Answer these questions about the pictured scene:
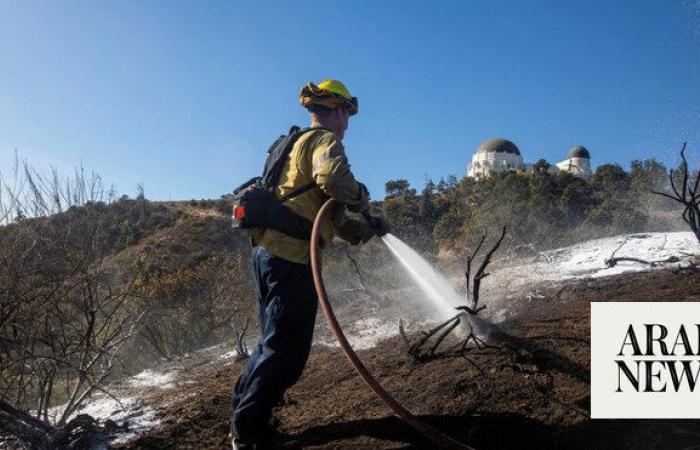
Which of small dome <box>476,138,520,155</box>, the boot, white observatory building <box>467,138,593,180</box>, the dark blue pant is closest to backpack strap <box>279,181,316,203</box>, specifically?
the dark blue pant

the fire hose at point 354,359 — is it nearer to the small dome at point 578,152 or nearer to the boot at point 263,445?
the boot at point 263,445

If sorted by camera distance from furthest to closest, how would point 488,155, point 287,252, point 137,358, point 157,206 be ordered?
point 488,155 < point 157,206 < point 137,358 < point 287,252

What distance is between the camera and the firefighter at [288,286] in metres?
2.44

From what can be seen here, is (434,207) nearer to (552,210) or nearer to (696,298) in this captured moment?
(552,210)

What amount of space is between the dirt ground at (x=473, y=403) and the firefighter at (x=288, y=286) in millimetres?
371

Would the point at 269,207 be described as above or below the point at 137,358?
above

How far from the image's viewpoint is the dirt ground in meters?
2.29

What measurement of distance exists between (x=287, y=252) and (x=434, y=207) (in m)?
30.1

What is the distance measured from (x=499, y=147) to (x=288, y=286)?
59493 millimetres

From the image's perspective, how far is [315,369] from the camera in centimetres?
402

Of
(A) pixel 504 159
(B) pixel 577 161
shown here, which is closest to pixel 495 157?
(A) pixel 504 159

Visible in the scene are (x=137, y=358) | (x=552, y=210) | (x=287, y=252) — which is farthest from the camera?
(x=552, y=210)

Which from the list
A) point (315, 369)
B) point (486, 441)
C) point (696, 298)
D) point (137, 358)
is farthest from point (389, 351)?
point (137, 358)

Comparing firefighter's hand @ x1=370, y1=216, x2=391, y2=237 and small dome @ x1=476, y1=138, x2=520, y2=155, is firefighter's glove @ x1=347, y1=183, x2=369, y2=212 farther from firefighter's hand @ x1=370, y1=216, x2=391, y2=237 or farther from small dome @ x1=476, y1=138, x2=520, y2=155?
small dome @ x1=476, y1=138, x2=520, y2=155
